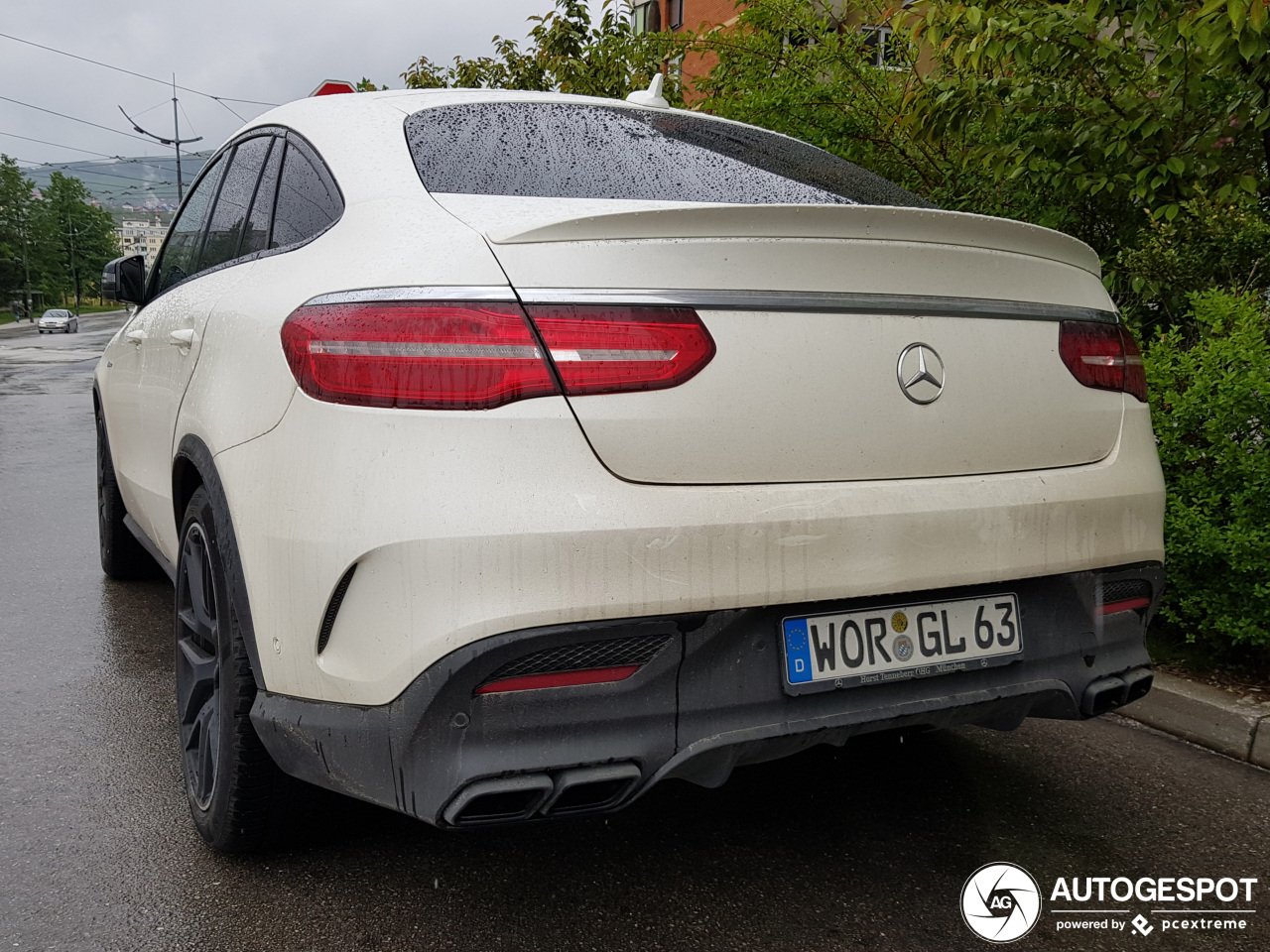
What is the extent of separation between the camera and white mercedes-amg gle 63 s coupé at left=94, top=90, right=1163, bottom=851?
6.36 ft

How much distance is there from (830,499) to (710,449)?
249 millimetres

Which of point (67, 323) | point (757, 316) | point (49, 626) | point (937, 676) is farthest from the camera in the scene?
point (67, 323)

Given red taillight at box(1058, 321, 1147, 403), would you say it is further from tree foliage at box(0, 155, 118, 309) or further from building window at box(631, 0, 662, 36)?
tree foliage at box(0, 155, 118, 309)

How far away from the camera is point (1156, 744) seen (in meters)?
3.50

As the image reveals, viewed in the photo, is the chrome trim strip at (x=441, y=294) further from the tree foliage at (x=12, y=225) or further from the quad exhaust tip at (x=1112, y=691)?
the tree foliage at (x=12, y=225)

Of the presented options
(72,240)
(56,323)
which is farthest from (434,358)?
(72,240)

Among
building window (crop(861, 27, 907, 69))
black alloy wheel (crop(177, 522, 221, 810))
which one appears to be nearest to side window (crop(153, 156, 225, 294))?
black alloy wheel (crop(177, 522, 221, 810))

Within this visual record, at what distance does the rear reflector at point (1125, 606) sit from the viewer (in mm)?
2471

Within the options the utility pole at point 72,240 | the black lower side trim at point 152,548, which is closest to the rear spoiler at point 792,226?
the black lower side trim at point 152,548

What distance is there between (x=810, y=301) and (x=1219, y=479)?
2.29 metres

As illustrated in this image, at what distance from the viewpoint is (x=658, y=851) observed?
2.70 m

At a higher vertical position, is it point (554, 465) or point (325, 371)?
point (325, 371)

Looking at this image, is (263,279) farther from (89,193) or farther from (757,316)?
(89,193)

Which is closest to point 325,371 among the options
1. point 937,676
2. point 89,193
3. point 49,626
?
point 937,676
